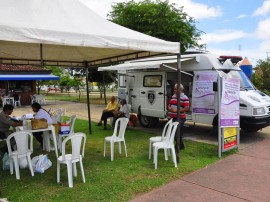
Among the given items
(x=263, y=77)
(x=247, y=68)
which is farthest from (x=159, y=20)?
(x=263, y=77)

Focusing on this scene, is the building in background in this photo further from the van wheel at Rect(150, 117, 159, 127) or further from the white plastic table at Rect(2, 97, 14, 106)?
the van wheel at Rect(150, 117, 159, 127)

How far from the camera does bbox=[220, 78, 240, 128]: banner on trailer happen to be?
20.9 ft

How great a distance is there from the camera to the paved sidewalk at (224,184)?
4297 mm

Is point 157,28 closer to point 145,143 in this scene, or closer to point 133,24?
point 133,24

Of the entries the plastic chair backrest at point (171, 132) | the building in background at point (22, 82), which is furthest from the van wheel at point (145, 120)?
the building in background at point (22, 82)

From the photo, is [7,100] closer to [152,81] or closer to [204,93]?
[152,81]

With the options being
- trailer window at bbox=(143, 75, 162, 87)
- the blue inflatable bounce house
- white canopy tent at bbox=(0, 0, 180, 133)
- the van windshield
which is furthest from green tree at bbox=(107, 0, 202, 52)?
white canopy tent at bbox=(0, 0, 180, 133)

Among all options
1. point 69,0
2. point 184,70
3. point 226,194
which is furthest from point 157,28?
point 226,194

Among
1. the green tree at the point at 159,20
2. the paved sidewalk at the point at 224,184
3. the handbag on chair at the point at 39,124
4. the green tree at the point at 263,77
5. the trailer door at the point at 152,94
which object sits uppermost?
the green tree at the point at 159,20

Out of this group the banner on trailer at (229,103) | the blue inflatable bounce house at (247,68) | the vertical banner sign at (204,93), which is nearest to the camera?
the banner on trailer at (229,103)

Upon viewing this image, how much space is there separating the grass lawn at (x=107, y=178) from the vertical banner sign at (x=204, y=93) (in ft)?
5.00

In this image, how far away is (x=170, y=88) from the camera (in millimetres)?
9961

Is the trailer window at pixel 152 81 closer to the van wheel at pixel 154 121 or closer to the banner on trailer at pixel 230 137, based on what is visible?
the van wheel at pixel 154 121

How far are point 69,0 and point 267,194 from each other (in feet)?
17.9
